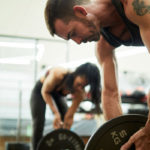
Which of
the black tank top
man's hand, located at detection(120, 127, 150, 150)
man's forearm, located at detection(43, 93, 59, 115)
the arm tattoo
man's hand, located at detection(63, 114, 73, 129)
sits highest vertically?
the arm tattoo

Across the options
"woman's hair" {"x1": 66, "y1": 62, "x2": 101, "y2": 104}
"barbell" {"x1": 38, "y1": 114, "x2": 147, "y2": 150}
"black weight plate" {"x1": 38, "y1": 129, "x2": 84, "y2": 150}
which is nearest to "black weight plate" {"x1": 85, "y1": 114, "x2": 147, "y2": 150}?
"barbell" {"x1": 38, "y1": 114, "x2": 147, "y2": 150}

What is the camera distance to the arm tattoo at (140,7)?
0.92 meters

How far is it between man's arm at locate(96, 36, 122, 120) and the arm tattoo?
1.34 ft

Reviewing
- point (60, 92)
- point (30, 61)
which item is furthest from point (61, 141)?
point (30, 61)

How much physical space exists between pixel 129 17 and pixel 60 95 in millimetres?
1634

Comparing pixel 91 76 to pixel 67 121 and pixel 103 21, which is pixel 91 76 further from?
pixel 103 21

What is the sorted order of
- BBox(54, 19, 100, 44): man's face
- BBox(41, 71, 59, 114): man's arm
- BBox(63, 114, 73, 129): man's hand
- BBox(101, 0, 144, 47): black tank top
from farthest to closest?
1. BBox(63, 114, 73, 129): man's hand
2. BBox(41, 71, 59, 114): man's arm
3. BBox(54, 19, 100, 44): man's face
4. BBox(101, 0, 144, 47): black tank top

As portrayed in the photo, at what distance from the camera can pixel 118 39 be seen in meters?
1.23

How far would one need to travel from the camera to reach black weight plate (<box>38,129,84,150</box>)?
7.34 feet

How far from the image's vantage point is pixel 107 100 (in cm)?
136

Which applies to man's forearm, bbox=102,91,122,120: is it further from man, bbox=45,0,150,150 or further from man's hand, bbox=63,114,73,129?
man's hand, bbox=63,114,73,129

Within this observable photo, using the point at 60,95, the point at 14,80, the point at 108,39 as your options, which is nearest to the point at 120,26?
the point at 108,39

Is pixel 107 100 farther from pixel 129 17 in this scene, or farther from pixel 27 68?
pixel 27 68

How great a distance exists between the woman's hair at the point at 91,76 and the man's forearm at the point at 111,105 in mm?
783
